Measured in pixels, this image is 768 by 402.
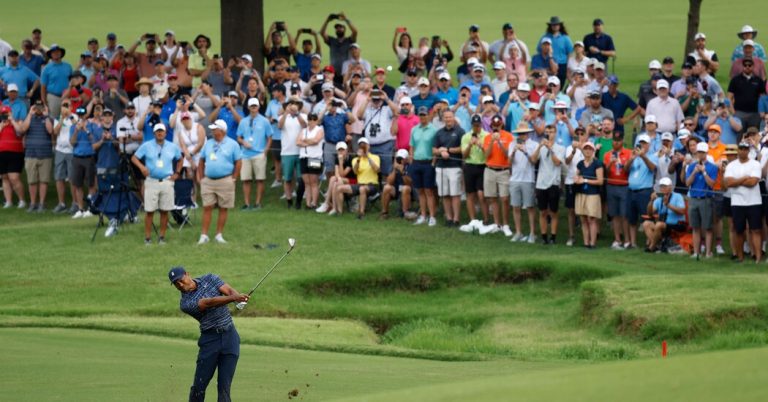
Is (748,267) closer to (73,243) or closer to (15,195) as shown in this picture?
(73,243)

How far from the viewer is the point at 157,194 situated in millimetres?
27062

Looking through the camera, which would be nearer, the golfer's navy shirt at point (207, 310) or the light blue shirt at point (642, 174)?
the golfer's navy shirt at point (207, 310)

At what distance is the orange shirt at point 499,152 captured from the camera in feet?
88.7

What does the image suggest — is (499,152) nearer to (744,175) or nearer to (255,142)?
(744,175)

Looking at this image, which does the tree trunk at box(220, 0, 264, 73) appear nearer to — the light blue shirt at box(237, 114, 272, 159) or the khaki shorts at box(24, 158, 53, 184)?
the light blue shirt at box(237, 114, 272, 159)

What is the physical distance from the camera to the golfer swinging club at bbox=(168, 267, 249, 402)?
1518cm

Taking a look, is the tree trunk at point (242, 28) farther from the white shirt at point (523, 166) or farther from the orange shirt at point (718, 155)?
the orange shirt at point (718, 155)

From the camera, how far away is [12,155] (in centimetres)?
3112

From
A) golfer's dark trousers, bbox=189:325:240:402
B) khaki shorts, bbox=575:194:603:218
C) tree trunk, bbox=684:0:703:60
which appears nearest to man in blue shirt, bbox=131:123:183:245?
khaki shorts, bbox=575:194:603:218

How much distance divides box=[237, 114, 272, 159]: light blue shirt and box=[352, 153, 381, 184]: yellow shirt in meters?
2.21

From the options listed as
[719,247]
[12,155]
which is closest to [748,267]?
[719,247]

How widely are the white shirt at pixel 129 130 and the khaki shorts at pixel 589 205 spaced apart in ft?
29.8

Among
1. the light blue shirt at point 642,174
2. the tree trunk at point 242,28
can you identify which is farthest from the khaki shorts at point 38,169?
the light blue shirt at point 642,174

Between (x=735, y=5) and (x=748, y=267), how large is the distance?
1315 inches
